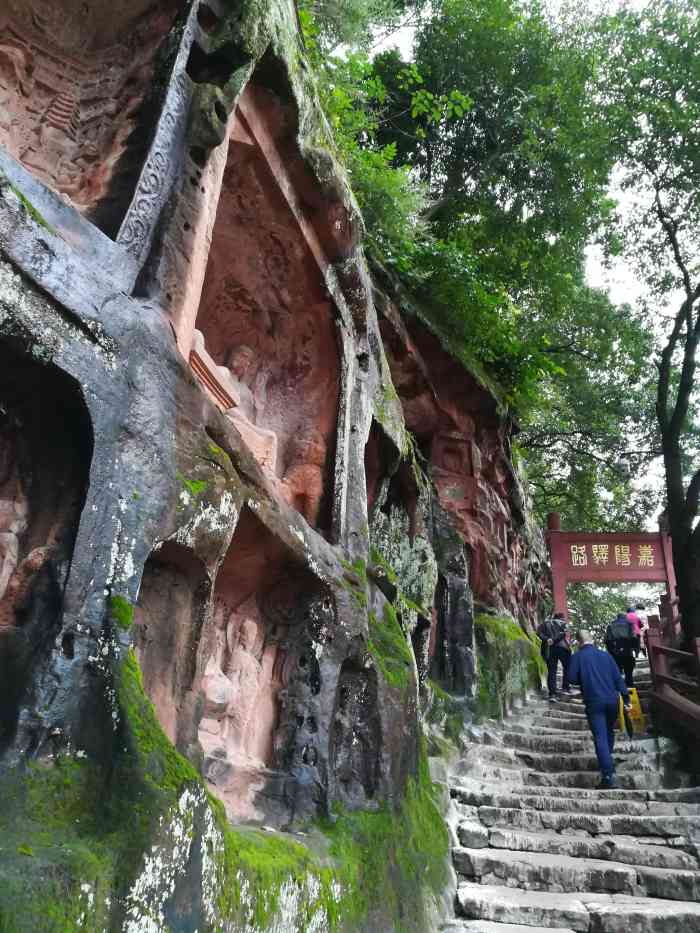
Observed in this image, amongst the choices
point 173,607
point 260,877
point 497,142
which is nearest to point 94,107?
point 173,607

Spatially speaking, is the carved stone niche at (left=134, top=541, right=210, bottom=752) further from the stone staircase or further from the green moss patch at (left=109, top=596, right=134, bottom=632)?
the stone staircase

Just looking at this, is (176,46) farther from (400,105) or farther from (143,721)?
(400,105)

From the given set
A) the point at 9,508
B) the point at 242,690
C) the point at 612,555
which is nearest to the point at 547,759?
the point at 242,690

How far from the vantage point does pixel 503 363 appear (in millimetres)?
13016

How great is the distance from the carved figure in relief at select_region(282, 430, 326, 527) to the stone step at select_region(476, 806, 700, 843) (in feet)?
10.5

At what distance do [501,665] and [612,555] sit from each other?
30.2 ft

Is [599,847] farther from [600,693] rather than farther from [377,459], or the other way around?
[377,459]

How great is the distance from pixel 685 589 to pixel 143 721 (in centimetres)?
998

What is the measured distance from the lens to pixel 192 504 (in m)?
3.52

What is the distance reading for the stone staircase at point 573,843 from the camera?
4645 mm

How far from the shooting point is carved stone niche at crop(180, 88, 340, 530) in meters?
5.60

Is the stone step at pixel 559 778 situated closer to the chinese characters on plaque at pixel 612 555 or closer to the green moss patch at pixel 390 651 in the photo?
the green moss patch at pixel 390 651

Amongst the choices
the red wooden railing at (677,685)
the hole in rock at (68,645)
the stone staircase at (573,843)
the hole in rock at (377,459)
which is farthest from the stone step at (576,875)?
the hole in rock at (68,645)

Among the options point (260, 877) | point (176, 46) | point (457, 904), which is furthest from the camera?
point (457, 904)
